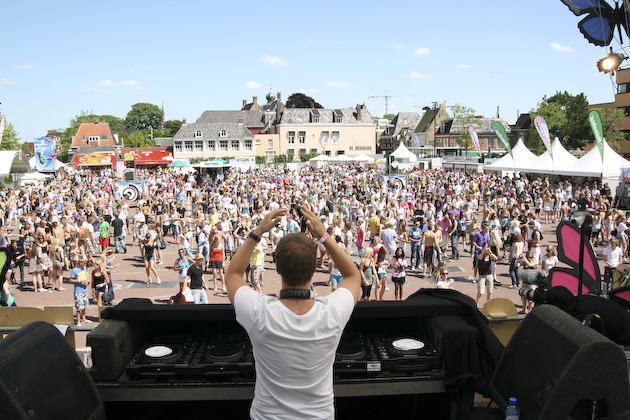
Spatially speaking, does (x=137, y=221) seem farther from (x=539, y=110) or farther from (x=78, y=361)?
(x=539, y=110)

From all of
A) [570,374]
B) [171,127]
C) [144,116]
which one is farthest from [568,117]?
[144,116]

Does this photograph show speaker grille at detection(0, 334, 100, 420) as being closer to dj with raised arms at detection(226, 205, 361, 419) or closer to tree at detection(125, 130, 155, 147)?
dj with raised arms at detection(226, 205, 361, 419)

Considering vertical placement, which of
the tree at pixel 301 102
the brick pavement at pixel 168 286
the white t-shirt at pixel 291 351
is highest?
the tree at pixel 301 102

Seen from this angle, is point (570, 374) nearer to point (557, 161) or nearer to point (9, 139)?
point (557, 161)

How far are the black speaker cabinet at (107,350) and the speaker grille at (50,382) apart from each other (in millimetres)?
132

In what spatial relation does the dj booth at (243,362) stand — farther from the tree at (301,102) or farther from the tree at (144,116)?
the tree at (144,116)

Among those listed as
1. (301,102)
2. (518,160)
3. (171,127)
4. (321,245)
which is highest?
(301,102)

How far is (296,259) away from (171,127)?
4522 inches

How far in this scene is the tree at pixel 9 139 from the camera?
54.8 m

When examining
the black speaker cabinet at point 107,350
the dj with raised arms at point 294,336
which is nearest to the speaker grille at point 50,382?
the black speaker cabinet at point 107,350

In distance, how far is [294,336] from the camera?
2.11 meters

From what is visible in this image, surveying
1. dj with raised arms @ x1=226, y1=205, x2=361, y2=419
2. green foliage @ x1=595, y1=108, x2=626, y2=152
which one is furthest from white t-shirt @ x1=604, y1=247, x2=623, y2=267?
green foliage @ x1=595, y1=108, x2=626, y2=152

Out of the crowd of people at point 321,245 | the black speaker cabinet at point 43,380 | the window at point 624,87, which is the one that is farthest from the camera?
the window at point 624,87

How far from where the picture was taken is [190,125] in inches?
2734
